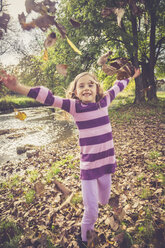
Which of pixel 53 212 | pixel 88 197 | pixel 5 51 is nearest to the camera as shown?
pixel 88 197

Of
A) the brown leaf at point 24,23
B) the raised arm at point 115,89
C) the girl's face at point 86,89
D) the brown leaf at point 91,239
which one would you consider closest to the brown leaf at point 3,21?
the brown leaf at point 24,23

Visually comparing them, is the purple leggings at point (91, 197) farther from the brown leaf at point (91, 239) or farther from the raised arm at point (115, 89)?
the raised arm at point (115, 89)

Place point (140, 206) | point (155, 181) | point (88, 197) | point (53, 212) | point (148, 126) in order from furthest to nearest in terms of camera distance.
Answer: point (148, 126)
point (155, 181)
point (53, 212)
point (140, 206)
point (88, 197)

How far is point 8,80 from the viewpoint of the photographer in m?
1.40

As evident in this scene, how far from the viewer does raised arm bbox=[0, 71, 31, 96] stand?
131cm

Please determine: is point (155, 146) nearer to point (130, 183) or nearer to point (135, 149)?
point (135, 149)

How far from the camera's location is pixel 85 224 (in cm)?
201

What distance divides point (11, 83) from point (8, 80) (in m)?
0.04

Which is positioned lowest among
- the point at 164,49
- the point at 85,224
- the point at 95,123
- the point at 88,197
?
the point at 85,224

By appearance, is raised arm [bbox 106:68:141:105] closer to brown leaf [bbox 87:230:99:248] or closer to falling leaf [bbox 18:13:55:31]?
Result: falling leaf [bbox 18:13:55:31]

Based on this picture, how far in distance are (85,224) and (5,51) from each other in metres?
25.9

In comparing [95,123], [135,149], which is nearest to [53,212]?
[95,123]

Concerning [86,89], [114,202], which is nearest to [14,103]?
[114,202]

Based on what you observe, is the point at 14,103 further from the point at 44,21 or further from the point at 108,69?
the point at 44,21
